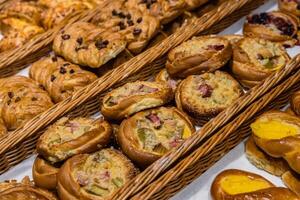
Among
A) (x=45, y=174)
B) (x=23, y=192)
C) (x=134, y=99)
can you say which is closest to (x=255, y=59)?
(x=134, y=99)

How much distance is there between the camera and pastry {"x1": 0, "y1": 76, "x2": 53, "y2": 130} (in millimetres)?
2711

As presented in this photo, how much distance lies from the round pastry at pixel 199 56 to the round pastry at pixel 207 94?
0.05 meters

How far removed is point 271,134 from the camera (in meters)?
2.40

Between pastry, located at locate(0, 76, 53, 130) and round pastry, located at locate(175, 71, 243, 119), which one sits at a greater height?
pastry, located at locate(0, 76, 53, 130)

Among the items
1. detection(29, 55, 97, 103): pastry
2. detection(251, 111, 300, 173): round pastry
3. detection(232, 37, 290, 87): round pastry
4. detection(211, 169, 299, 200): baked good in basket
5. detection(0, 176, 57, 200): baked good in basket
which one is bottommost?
detection(211, 169, 299, 200): baked good in basket

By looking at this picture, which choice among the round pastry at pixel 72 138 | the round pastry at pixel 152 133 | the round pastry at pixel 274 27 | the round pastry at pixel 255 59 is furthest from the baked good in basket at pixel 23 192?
the round pastry at pixel 274 27

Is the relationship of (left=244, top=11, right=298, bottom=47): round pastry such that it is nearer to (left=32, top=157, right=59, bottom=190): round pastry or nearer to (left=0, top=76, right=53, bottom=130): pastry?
(left=0, top=76, right=53, bottom=130): pastry

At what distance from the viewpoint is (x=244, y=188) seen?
228 centimetres

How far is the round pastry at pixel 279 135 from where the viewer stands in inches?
88.6

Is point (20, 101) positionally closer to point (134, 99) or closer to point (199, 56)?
point (134, 99)

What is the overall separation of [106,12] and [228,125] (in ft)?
4.08

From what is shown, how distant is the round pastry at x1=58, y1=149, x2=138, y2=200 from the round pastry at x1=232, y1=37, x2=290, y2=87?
0.83 meters

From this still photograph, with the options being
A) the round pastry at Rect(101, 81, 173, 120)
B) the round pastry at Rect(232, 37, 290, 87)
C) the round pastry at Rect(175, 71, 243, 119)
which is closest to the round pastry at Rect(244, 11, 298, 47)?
the round pastry at Rect(232, 37, 290, 87)

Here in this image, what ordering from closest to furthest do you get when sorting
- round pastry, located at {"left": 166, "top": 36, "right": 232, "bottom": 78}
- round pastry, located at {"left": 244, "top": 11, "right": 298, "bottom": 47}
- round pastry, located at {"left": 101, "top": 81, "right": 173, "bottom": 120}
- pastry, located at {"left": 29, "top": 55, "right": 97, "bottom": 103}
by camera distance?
round pastry, located at {"left": 101, "top": 81, "right": 173, "bottom": 120}
round pastry, located at {"left": 166, "top": 36, "right": 232, "bottom": 78}
pastry, located at {"left": 29, "top": 55, "right": 97, "bottom": 103}
round pastry, located at {"left": 244, "top": 11, "right": 298, "bottom": 47}
